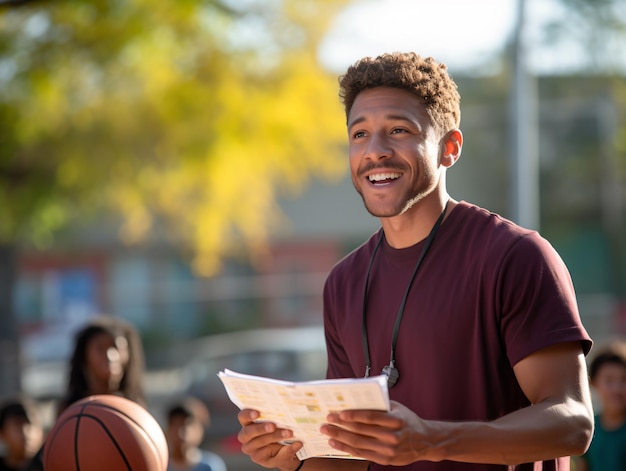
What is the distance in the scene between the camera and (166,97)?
46.1 ft

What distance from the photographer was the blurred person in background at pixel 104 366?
552 centimetres

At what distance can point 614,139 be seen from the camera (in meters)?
30.3

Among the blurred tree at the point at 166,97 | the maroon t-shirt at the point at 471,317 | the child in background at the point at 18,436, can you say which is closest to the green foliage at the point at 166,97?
the blurred tree at the point at 166,97

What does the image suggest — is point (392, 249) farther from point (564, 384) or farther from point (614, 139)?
point (614, 139)

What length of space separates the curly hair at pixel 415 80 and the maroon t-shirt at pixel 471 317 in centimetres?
29

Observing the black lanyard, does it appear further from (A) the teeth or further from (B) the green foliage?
(B) the green foliage

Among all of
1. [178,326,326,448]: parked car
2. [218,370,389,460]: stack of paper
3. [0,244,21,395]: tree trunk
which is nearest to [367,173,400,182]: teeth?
[218,370,389,460]: stack of paper

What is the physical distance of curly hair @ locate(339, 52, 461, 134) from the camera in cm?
292

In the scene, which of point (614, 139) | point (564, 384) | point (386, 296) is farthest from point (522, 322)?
point (614, 139)

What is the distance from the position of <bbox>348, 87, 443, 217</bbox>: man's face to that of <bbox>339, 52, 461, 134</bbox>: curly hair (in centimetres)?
3

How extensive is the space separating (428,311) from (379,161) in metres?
0.46

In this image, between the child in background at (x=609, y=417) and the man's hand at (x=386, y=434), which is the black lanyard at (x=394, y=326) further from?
the child in background at (x=609, y=417)

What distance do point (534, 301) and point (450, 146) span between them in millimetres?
633

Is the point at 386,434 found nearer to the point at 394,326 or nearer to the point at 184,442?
the point at 394,326
